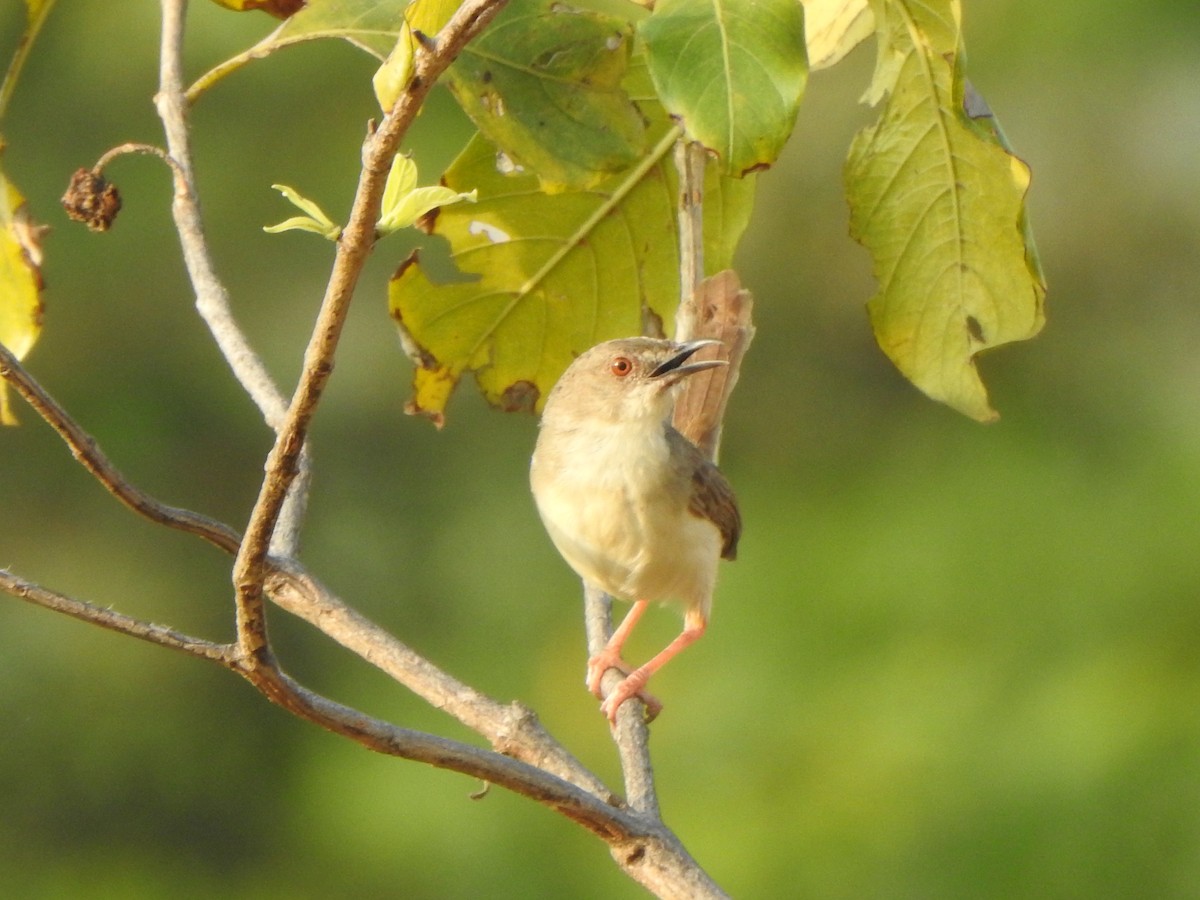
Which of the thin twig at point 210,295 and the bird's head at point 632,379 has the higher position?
the bird's head at point 632,379

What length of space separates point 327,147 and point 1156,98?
4.30 meters

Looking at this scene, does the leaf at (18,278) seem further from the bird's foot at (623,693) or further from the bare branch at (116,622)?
the bird's foot at (623,693)

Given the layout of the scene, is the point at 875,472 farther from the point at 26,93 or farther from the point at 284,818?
the point at 26,93

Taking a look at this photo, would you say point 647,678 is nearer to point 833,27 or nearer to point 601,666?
point 601,666

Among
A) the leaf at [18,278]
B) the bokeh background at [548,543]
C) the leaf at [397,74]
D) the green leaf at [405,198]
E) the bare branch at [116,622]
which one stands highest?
the bokeh background at [548,543]

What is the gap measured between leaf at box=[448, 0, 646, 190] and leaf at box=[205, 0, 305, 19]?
33 centimetres

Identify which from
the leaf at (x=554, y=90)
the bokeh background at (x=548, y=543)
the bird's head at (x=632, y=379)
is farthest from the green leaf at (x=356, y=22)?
the bokeh background at (x=548, y=543)

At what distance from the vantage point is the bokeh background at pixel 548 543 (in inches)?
281

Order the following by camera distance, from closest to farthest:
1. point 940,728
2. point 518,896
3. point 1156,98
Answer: point 940,728, point 518,896, point 1156,98

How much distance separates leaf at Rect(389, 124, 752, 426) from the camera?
244cm

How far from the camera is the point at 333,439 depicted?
7.99m

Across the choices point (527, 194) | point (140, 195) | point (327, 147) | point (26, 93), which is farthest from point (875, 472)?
point (527, 194)

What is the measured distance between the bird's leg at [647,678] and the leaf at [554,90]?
101 cm

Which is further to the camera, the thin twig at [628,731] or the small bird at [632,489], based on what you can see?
the small bird at [632,489]
